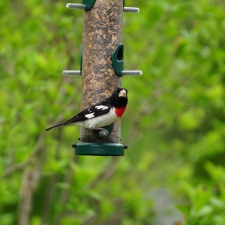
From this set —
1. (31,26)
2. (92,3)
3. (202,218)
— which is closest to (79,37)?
(31,26)

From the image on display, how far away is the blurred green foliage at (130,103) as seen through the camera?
7.09m

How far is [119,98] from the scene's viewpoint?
5.85m

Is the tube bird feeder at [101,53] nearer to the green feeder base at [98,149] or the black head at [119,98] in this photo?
the green feeder base at [98,149]

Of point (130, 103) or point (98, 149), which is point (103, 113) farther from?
point (130, 103)

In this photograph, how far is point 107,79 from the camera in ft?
21.0

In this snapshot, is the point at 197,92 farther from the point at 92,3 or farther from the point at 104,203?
the point at 92,3

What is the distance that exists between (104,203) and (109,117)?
3.02m

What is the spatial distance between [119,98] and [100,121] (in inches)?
10.3

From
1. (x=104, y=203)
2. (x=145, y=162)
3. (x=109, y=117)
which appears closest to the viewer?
(x=109, y=117)

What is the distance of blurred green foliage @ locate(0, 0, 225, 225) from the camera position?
279 inches

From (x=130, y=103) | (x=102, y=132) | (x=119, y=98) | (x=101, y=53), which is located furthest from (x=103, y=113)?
(x=130, y=103)

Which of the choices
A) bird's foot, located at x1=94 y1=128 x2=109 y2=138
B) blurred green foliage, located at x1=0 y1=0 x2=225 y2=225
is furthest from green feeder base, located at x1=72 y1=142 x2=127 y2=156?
blurred green foliage, located at x1=0 y1=0 x2=225 y2=225

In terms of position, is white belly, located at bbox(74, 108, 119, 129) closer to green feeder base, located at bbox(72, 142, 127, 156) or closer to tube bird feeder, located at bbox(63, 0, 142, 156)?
green feeder base, located at bbox(72, 142, 127, 156)

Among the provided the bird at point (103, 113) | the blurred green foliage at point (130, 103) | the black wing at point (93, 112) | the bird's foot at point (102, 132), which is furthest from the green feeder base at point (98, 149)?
the blurred green foliage at point (130, 103)
